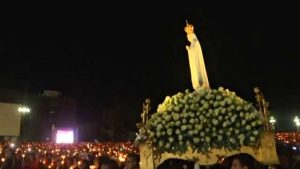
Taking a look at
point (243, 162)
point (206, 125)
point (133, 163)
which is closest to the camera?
point (243, 162)

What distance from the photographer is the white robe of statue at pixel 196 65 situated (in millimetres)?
7621

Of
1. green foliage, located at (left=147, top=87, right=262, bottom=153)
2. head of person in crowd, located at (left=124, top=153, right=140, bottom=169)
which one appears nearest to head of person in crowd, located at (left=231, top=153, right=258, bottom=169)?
green foliage, located at (left=147, top=87, right=262, bottom=153)

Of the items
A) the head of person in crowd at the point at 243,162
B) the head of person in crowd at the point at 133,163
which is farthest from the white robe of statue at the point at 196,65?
the head of person in crowd at the point at 243,162

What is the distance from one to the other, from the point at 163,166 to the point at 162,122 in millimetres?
798

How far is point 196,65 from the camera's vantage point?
7.72 meters

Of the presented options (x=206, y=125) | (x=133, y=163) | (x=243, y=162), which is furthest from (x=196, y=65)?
(x=243, y=162)

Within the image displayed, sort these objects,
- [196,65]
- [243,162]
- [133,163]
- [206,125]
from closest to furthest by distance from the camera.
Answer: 1. [243,162]
2. [206,125]
3. [133,163]
4. [196,65]

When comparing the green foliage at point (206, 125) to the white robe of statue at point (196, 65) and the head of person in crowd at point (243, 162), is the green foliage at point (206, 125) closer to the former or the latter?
the head of person in crowd at point (243, 162)

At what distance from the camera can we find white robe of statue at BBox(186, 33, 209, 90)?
7621 millimetres

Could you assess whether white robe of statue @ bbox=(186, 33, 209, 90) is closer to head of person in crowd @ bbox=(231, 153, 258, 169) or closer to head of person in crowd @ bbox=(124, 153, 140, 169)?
head of person in crowd @ bbox=(124, 153, 140, 169)

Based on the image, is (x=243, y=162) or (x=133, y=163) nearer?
(x=243, y=162)

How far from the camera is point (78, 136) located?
69.5m

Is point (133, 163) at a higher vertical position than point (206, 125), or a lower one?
lower

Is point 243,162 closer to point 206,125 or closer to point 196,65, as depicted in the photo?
point 206,125
